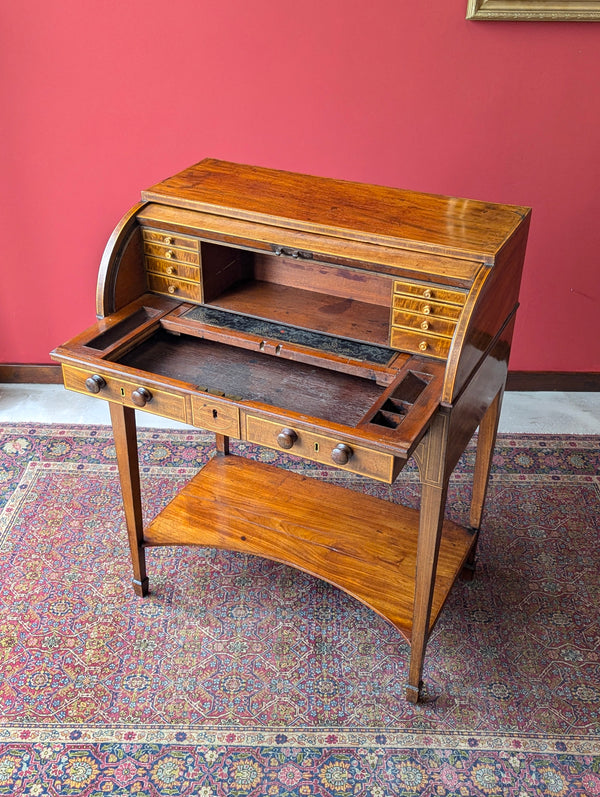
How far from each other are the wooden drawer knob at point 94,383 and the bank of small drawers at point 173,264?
0.45m

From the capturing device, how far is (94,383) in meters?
2.38

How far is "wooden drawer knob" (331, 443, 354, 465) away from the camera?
2.09m

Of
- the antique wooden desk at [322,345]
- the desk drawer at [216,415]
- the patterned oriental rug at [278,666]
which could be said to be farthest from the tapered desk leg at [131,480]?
the desk drawer at [216,415]

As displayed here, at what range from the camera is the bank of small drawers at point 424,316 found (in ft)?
7.39

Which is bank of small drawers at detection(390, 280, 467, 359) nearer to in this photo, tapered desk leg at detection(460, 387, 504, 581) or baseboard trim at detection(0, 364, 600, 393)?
tapered desk leg at detection(460, 387, 504, 581)

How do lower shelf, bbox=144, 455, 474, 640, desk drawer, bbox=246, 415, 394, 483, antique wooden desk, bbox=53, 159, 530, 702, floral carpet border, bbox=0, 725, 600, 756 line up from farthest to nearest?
lower shelf, bbox=144, 455, 474, 640 < floral carpet border, bbox=0, 725, 600, 756 < antique wooden desk, bbox=53, 159, 530, 702 < desk drawer, bbox=246, 415, 394, 483

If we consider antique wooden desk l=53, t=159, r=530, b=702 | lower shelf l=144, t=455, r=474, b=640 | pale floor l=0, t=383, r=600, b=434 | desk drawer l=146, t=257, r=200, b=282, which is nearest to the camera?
antique wooden desk l=53, t=159, r=530, b=702

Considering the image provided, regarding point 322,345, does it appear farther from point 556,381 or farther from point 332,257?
point 556,381

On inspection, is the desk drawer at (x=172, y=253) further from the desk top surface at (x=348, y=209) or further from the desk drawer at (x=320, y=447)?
Answer: the desk drawer at (x=320, y=447)

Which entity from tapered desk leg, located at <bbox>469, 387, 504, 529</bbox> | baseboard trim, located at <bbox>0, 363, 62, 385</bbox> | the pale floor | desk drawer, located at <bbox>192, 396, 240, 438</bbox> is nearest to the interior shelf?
desk drawer, located at <bbox>192, 396, 240, 438</bbox>

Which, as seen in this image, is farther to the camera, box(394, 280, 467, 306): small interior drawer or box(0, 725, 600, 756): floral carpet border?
box(0, 725, 600, 756): floral carpet border

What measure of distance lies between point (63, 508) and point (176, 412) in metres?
1.32

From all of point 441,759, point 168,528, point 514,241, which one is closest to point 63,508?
point 168,528

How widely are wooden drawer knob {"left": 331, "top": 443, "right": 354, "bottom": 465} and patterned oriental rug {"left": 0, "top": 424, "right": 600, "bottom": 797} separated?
957 millimetres
